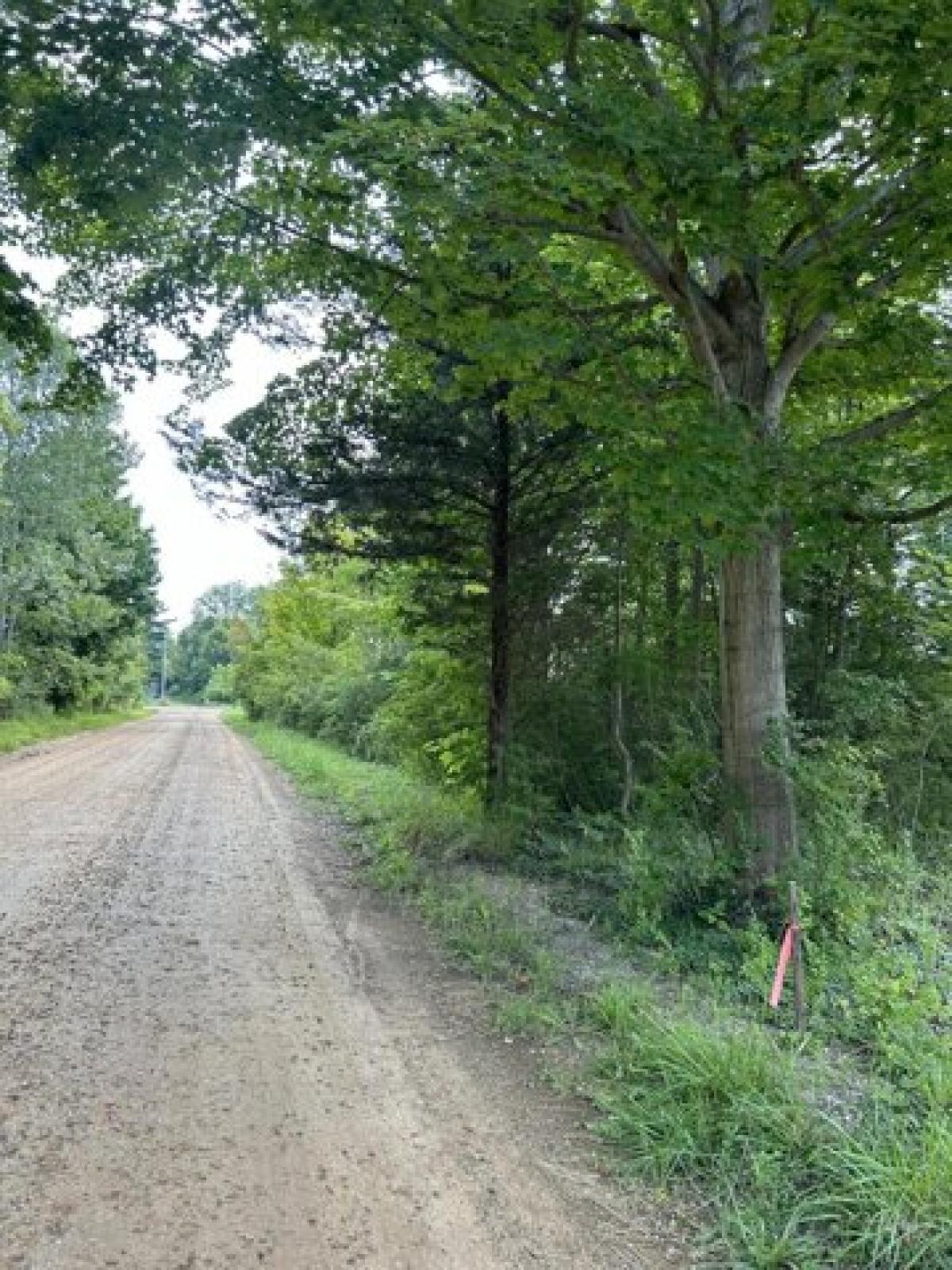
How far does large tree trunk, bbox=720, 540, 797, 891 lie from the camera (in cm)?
583

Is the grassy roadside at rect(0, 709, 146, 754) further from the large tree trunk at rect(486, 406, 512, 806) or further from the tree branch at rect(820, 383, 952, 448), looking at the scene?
the tree branch at rect(820, 383, 952, 448)

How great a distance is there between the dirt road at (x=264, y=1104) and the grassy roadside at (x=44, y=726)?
14.4 meters

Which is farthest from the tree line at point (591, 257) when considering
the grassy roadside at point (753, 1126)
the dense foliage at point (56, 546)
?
the dense foliage at point (56, 546)

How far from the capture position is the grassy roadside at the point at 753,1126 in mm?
2807

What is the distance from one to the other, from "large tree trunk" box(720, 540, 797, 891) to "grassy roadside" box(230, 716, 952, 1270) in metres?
1.22

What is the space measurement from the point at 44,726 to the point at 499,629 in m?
19.5

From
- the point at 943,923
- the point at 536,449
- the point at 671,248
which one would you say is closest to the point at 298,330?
the point at 536,449

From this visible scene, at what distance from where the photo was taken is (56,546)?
23531mm

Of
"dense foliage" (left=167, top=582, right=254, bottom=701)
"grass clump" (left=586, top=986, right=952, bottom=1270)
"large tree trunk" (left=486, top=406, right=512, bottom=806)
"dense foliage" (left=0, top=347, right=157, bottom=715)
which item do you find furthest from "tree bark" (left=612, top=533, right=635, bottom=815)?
"dense foliage" (left=167, top=582, right=254, bottom=701)

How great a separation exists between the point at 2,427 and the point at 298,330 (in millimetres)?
14673

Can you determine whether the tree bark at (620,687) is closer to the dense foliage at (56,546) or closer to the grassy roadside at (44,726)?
the dense foliage at (56,546)

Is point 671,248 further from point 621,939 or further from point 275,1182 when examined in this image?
point 275,1182

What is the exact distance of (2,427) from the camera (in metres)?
20.3

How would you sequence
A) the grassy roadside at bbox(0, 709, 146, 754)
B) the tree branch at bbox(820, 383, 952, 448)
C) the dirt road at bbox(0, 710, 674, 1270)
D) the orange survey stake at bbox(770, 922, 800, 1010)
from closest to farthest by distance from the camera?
the dirt road at bbox(0, 710, 674, 1270), the orange survey stake at bbox(770, 922, 800, 1010), the tree branch at bbox(820, 383, 952, 448), the grassy roadside at bbox(0, 709, 146, 754)
